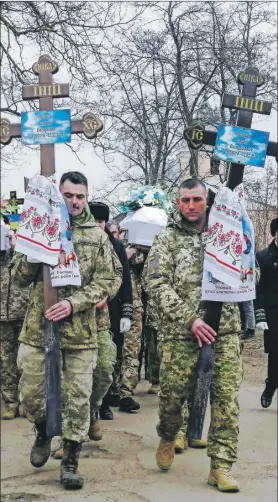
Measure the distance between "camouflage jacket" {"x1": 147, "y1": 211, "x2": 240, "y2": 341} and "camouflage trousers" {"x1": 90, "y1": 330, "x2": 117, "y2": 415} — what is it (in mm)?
1110

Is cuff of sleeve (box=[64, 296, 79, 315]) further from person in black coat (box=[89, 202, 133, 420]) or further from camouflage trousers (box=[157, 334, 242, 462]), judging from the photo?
person in black coat (box=[89, 202, 133, 420])

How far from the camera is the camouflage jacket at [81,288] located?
4.76 meters

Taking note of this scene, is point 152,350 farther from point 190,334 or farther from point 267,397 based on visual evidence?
point 190,334

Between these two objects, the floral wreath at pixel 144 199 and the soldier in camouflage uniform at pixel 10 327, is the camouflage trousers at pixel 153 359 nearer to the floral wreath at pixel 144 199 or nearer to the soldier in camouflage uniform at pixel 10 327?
the floral wreath at pixel 144 199

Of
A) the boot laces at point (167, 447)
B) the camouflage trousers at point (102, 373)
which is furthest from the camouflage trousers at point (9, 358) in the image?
the boot laces at point (167, 447)

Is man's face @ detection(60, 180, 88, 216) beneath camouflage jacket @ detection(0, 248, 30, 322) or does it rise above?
above

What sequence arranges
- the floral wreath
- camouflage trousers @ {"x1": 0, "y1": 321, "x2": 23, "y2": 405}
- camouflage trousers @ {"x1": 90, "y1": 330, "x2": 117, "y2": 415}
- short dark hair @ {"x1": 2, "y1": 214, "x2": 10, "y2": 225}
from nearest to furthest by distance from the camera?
camouflage trousers @ {"x1": 90, "y1": 330, "x2": 117, "y2": 415} < camouflage trousers @ {"x1": 0, "y1": 321, "x2": 23, "y2": 405} < short dark hair @ {"x1": 2, "y1": 214, "x2": 10, "y2": 225} < the floral wreath

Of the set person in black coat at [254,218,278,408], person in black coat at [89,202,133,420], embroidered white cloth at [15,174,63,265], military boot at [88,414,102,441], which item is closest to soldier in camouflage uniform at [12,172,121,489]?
embroidered white cloth at [15,174,63,265]

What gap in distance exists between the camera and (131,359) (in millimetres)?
7719

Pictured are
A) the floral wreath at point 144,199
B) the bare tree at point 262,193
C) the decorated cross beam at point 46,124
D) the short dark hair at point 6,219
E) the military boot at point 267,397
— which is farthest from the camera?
the bare tree at point 262,193

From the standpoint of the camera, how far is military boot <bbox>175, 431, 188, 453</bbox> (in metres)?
5.57

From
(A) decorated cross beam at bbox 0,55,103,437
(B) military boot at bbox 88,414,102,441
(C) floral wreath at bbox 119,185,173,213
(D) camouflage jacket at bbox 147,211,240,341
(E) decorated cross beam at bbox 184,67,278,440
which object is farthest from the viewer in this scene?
(C) floral wreath at bbox 119,185,173,213

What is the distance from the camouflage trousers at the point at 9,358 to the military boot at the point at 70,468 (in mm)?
2456

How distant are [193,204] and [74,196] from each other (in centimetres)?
84
